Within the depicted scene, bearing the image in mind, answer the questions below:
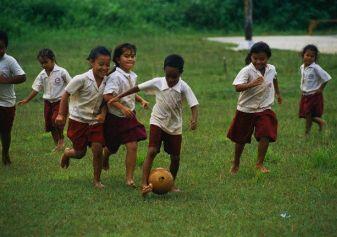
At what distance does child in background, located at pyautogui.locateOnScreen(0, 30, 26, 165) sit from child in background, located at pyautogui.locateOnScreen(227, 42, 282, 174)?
280cm

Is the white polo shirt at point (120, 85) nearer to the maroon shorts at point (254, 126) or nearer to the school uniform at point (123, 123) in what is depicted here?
the school uniform at point (123, 123)

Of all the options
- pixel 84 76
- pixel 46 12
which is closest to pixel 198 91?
pixel 84 76

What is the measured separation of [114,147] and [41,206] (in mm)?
1508

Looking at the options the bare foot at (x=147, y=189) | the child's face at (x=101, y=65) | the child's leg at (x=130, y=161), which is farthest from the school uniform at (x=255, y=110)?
the bare foot at (x=147, y=189)

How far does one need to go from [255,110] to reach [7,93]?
3.23 m

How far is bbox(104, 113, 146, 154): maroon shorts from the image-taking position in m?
8.95

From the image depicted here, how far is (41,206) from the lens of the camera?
25.9 ft

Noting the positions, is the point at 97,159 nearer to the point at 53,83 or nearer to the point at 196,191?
the point at 196,191

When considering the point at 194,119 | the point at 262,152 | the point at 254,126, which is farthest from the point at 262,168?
the point at 194,119

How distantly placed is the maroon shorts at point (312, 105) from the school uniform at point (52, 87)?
3.84 metres

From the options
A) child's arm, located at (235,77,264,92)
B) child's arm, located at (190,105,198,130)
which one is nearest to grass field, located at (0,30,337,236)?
child's arm, located at (190,105,198,130)

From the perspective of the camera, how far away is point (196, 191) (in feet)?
28.4

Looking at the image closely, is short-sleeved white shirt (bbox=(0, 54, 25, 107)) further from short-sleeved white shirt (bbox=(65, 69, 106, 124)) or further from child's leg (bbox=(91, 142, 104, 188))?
child's leg (bbox=(91, 142, 104, 188))

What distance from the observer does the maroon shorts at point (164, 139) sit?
28.2 feet
